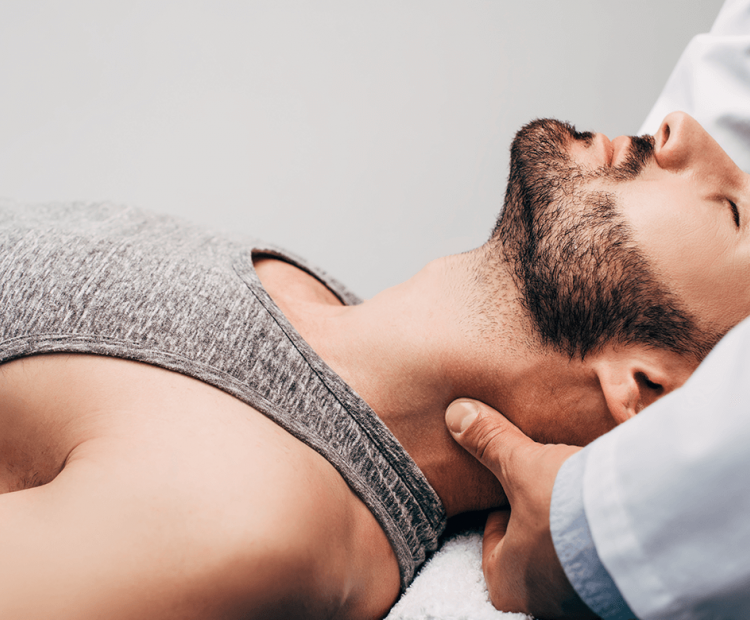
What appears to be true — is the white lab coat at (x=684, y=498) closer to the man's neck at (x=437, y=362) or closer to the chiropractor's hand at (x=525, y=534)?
the chiropractor's hand at (x=525, y=534)

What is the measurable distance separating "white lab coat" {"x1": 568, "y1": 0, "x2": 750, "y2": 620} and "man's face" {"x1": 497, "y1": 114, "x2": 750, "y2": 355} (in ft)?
0.73

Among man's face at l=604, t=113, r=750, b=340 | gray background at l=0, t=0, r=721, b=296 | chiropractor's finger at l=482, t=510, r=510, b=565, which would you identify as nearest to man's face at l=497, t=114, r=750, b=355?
man's face at l=604, t=113, r=750, b=340

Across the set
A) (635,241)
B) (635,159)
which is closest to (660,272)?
(635,241)

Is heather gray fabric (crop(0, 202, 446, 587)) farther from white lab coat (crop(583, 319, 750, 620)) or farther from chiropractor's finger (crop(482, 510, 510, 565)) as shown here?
white lab coat (crop(583, 319, 750, 620))

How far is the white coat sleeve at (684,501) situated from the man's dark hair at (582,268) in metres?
0.22

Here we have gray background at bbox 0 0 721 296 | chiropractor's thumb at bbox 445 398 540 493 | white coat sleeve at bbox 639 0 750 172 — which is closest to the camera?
chiropractor's thumb at bbox 445 398 540 493

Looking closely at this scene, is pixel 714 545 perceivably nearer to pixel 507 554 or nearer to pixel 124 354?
pixel 507 554

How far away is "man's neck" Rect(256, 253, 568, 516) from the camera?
70cm

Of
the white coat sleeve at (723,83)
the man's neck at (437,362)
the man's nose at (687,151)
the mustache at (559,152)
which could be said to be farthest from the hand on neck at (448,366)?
the white coat sleeve at (723,83)

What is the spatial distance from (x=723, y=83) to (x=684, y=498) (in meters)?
0.99

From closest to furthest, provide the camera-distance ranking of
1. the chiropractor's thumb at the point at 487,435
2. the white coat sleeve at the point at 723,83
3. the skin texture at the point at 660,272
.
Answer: the skin texture at the point at 660,272 < the chiropractor's thumb at the point at 487,435 < the white coat sleeve at the point at 723,83

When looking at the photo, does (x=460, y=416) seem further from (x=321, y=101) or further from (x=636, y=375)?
(x=321, y=101)

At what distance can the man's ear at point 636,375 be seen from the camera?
636 mm

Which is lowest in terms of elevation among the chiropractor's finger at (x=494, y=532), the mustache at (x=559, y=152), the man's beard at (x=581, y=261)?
the chiropractor's finger at (x=494, y=532)
